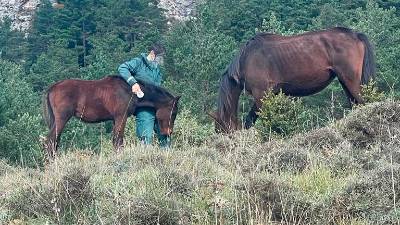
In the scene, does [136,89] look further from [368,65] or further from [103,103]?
[368,65]

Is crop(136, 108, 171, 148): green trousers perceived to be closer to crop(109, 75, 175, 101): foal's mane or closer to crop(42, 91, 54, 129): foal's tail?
crop(109, 75, 175, 101): foal's mane

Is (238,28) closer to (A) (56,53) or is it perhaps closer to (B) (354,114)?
(A) (56,53)

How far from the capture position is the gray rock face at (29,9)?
70688 mm

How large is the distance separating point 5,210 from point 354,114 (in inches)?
140

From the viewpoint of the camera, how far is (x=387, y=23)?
1235 inches

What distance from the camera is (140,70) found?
9344 mm

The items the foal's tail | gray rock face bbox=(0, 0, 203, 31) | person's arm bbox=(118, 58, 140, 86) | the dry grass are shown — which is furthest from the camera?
gray rock face bbox=(0, 0, 203, 31)

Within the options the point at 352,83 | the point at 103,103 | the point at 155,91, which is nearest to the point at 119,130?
the point at 103,103

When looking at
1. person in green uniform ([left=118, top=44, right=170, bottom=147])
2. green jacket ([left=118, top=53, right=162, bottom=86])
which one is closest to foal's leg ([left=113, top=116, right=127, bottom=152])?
person in green uniform ([left=118, top=44, right=170, bottom=147])

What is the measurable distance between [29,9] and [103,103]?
2636 inches

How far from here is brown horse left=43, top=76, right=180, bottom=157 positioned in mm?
9172

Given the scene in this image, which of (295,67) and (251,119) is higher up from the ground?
(295,67)

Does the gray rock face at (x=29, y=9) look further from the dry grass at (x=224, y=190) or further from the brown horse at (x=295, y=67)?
the dry grass at (x=224, y=190)

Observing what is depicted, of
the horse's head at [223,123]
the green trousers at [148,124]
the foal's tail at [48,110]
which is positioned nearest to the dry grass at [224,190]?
the horse's head at [223,123]
